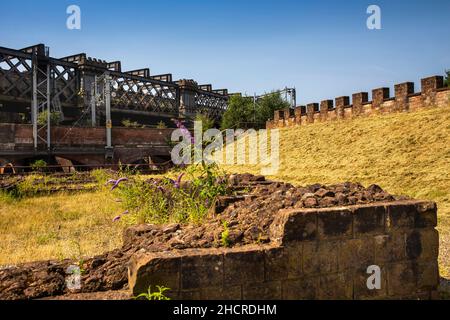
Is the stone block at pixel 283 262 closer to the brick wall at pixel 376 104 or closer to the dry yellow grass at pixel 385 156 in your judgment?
the dry yellow grass at pixel 385 156

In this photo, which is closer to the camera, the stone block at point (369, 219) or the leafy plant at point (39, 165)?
the stone block at point (369, 219)

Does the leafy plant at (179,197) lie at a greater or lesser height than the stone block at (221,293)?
greater

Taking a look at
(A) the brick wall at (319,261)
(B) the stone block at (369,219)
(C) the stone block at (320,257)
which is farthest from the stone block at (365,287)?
(B) the stone block at (369,219)

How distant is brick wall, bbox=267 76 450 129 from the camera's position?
17.5m

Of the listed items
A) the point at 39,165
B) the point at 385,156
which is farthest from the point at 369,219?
the point at 39,165

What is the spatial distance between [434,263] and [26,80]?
40355mm

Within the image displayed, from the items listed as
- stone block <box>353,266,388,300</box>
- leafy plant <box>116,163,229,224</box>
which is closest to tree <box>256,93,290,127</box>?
leafy plant <box>116,163,229,224</box>

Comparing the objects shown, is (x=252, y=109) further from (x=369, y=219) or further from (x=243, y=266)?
(x=243, y=266)

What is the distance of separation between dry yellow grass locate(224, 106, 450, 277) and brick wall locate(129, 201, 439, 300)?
6.88 ft

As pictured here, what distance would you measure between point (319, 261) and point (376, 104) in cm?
1936

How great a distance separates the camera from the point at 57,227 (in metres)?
7.60

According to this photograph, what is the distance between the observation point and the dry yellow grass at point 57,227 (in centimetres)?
552

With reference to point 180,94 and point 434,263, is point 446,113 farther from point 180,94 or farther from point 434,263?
point 180,94

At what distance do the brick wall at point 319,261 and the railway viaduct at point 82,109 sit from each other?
23.7 meters
